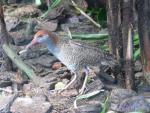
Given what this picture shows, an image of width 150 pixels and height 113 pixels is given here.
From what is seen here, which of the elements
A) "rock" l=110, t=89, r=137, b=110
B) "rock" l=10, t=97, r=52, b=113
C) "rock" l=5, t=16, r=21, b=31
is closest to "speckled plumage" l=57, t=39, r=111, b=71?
"rock" l=110, t=89, r=137, b=110

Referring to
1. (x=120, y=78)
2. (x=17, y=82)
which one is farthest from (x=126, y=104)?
(x=17, y=82)

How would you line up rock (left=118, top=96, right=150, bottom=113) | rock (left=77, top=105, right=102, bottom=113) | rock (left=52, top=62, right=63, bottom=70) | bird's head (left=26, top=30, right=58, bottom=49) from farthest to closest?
rock (left=52, top=62, right=63, bottom=70) < bird's head (left=26, top=30, right=58, bottom=49) < rock (left=77, top=105, right=102, bottom=113) < rock (left=118, top=96, right=150, bottom=113)

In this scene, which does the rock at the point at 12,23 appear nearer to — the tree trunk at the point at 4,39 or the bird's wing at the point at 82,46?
the tree trunk at the point at 4,39

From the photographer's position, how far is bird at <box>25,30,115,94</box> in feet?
20.1

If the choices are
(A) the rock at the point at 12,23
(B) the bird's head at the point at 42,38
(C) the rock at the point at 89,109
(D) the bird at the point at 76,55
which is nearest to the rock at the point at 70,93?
(D) the bird at the point at 76,55

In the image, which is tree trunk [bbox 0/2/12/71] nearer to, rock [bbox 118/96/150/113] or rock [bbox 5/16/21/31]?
rock [bbox 5/16/21/31]

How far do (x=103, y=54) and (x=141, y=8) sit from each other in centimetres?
64

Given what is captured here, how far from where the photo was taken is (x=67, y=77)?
655cm

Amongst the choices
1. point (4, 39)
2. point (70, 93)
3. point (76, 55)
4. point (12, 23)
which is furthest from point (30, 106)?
point (12, 23)

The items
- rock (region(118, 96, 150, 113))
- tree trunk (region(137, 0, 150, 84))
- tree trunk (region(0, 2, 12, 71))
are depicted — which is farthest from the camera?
Answer: tree trunk (region(0, 2, 12, 71))

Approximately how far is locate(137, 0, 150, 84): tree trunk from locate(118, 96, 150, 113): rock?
0.60 m

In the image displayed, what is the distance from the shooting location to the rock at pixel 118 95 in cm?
573

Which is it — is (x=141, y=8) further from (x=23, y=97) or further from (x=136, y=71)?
(x=23, y=97)

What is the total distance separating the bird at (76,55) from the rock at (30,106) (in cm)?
44
